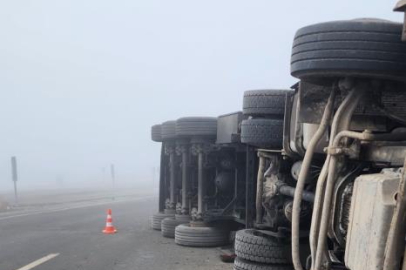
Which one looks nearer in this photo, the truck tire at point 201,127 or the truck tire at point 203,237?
the truck tire at point 203,237

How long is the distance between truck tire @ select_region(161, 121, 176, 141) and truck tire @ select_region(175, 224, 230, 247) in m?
2.19

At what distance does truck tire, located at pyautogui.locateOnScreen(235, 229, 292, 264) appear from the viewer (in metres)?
5.45

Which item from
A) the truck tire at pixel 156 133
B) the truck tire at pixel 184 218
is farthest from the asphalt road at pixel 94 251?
the truck tire at pixel 156 133

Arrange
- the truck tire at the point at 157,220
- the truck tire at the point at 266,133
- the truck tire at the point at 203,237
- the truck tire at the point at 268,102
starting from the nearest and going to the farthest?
the truck tire at the point at 266,133 → the truck tire at the point at 268,102 → the truck tire at the point at 203,237 → the truck tire at the point at 157,220

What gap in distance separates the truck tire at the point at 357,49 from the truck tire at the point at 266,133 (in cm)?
217

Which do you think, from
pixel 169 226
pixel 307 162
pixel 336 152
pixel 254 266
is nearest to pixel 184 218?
pixel 169 226

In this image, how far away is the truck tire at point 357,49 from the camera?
3076 millimetres

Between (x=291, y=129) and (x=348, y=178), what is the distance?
1475mm

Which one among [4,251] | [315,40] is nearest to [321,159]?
[315,40]

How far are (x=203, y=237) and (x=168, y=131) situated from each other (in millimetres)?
2704

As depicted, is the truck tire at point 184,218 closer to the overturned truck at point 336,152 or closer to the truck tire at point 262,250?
the overturned truck at point 336,152

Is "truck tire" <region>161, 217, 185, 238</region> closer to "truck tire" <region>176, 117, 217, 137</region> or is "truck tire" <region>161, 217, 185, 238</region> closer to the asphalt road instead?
the asphalt road

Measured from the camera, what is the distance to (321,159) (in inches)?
164

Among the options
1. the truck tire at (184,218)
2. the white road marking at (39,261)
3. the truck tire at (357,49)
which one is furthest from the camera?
the truck tire at (184,218)
